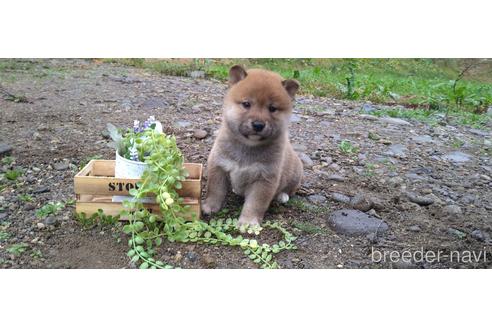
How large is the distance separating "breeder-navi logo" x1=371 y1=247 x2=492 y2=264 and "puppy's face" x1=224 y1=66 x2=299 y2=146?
68cm

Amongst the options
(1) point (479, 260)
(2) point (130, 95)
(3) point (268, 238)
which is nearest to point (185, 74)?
(2) point (130, 95)

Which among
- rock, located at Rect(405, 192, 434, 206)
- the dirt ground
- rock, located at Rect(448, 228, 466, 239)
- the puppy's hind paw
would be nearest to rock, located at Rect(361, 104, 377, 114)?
the dirt ground

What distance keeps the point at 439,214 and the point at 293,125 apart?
1.20m

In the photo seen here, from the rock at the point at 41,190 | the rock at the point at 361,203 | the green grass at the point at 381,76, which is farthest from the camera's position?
the green grass at the point at 381,76

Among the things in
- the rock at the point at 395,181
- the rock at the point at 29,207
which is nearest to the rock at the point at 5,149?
the rock at the point at 29,207

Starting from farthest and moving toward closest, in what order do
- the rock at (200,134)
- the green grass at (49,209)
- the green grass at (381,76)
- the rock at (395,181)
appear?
the rock at (200,134), the rock at (395,181), the green grass at (381,76), the green grass at (49,209)

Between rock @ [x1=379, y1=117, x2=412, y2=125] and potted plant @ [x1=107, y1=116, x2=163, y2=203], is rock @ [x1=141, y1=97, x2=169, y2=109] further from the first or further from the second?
rock @ [x1=379, y1=117, x2=412, y2=125]

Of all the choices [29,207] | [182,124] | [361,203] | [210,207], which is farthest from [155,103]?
[361,203]

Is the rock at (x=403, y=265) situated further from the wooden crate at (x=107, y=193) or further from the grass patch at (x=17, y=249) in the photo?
the grass patch at (x=17, y=249)

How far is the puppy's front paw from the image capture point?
2.44m

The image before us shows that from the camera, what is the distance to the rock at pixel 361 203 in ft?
8.29

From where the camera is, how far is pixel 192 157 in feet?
9.73

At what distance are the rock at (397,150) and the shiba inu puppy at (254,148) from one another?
2.50ft
